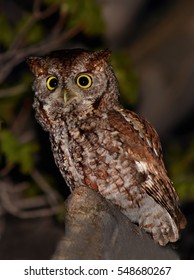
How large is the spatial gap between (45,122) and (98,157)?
0.44m

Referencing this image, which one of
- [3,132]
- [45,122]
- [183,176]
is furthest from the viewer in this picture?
[183,176]

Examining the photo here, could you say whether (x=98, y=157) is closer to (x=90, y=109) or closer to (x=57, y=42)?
(x=90, y=109)

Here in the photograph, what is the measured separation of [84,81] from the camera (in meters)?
3.97

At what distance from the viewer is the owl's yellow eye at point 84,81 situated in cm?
394

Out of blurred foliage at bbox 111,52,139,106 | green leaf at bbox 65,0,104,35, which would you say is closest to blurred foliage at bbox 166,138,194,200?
blurred foliage at bbox 111,52,139,106

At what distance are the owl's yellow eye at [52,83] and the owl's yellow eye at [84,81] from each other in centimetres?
13

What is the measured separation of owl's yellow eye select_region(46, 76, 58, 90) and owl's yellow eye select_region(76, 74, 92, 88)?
127 mm

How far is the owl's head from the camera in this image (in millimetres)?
3895

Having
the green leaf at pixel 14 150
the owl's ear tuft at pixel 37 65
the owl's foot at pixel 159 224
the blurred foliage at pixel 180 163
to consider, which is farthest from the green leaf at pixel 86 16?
the owl's foot at pixel 159 224

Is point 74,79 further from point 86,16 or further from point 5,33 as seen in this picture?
point 5,33

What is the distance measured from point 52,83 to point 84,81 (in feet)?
0.58
